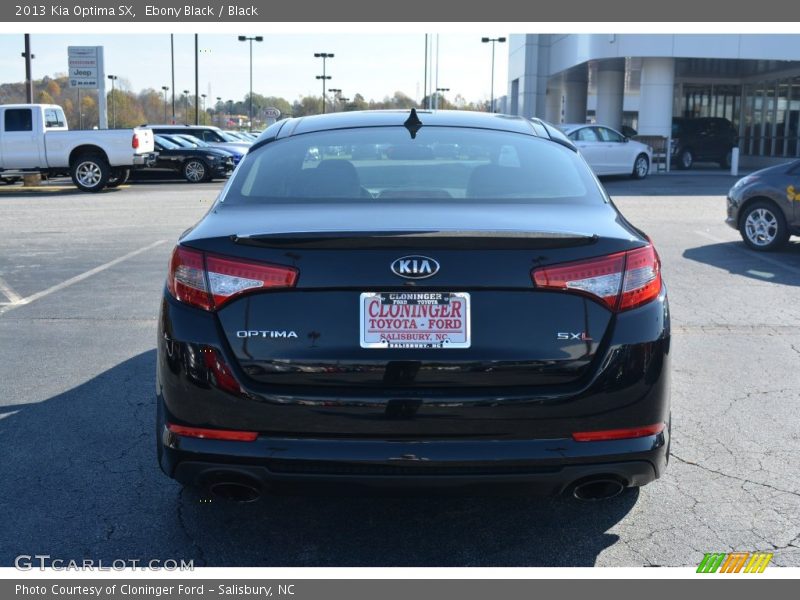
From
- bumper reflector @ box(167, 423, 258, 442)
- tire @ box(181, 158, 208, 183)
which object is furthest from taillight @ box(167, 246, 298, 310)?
tire @ box(181, 158, 208, 183)

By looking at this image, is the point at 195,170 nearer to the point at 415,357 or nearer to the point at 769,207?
the point at 769,207

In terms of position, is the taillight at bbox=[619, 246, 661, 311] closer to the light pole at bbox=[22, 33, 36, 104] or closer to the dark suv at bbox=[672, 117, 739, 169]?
the dark suv at bbox=[672, 117, 739, 169]

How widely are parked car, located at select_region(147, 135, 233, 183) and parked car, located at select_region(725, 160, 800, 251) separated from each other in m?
17.9

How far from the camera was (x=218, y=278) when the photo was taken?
3.29m

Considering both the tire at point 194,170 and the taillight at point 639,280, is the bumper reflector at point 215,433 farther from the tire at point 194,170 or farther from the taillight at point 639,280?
the tire at point 194,170

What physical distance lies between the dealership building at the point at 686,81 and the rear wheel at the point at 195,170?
13.3 metres

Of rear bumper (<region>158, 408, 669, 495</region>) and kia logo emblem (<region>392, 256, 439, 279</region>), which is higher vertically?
kia logo emblem (<region>392, 256, 439, 279</region>)

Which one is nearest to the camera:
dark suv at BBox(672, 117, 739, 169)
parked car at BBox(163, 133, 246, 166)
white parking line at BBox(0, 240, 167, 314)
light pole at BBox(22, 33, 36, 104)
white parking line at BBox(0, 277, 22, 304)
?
white parking line at BBox(0, 240, 167, 314)

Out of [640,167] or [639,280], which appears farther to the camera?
[640,167]

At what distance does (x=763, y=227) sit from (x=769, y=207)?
0.91 feet

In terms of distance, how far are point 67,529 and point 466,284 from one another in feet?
6.55

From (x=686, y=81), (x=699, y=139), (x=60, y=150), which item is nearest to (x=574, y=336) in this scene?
(x=60, y=150)

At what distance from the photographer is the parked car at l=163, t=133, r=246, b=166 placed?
28297 millimetres

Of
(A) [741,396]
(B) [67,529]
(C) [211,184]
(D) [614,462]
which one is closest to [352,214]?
(D) [614,462]
